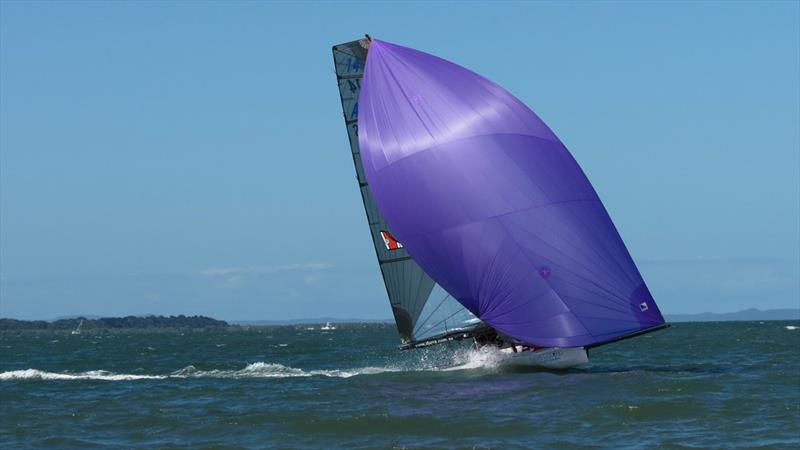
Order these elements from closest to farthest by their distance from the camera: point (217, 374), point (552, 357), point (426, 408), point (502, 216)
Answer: point (426, 408), point (502, 216), point (552, 357), point (217, 374)

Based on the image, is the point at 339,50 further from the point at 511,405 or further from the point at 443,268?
the point at 511,405

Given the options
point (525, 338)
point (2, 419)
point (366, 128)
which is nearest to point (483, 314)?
point (525, 338)

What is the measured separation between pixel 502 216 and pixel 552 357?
212 inches

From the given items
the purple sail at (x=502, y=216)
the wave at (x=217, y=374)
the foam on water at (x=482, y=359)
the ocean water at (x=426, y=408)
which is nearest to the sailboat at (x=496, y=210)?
the purple sail at (x=502, y=216)

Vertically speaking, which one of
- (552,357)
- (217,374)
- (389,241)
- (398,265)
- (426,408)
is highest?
(389,241)

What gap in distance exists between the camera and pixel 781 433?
81.8 ft

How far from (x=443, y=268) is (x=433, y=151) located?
3261mm

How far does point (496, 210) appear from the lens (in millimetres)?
32875

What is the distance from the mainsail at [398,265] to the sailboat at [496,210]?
242 centimetres

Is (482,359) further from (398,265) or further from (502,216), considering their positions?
(502,216)

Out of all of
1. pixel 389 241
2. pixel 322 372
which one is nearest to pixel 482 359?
pixel 389 241

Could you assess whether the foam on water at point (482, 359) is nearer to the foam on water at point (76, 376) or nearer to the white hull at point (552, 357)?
the white hull at point (552, 357)

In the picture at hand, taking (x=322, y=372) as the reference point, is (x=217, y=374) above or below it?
above

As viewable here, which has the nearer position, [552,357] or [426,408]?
[426,408]
